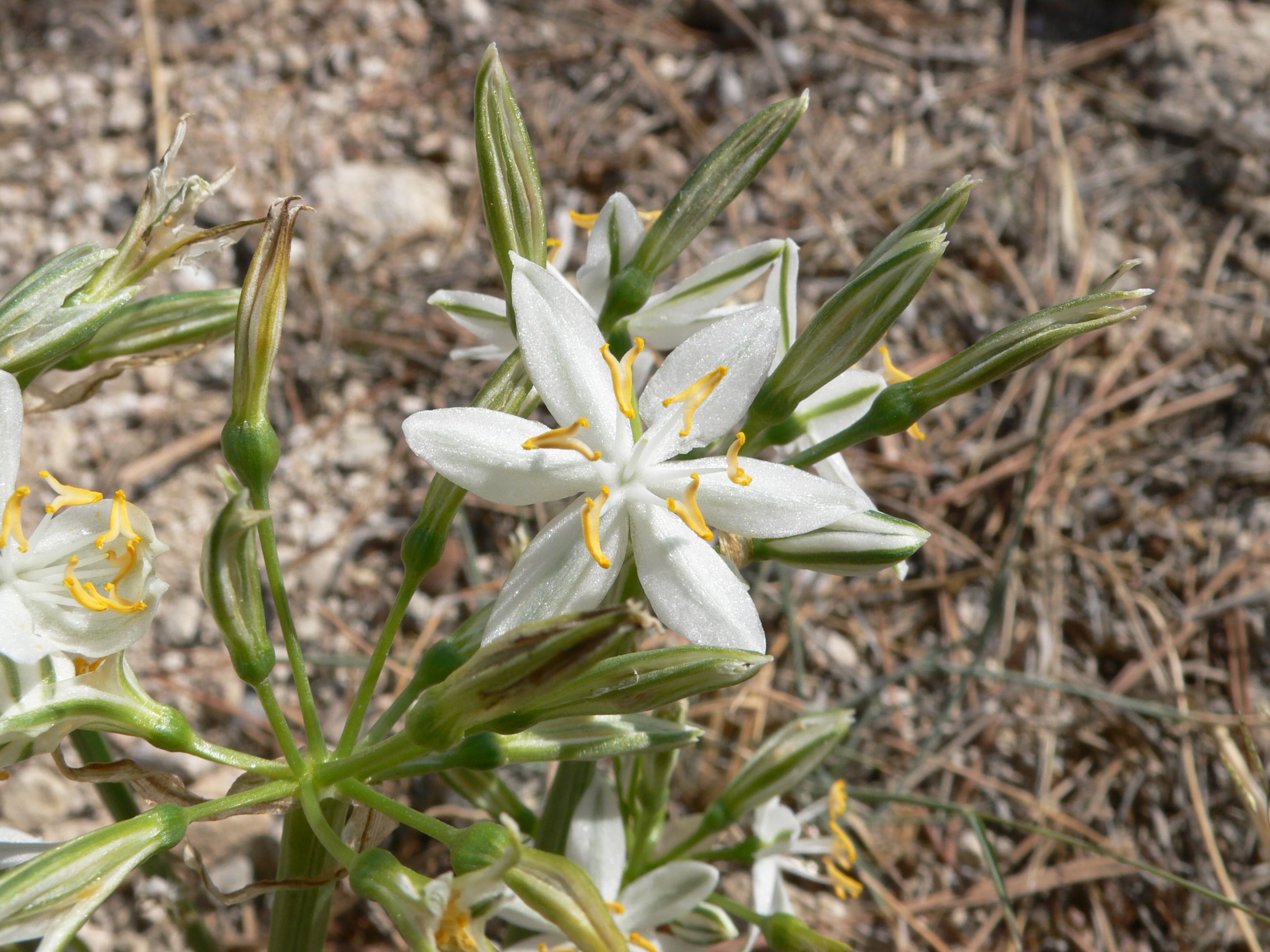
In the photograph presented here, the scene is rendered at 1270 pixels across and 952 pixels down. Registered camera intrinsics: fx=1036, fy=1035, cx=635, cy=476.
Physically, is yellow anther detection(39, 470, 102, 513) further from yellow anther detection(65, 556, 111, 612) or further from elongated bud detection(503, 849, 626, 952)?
elongated bud detection(503, 849, 626, 952)

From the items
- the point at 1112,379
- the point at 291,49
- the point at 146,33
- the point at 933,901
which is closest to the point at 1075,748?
the point at 933,901

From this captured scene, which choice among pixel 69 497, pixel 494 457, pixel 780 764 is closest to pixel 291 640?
pixel 69 497

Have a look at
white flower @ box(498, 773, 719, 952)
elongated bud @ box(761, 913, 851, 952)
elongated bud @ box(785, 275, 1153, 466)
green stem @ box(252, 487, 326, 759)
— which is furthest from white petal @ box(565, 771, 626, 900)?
elongated bud @ box(785, 275, 1153, 466)

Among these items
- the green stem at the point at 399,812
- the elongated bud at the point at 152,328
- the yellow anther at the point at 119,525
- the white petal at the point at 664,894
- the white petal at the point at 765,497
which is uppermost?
the elongated bud at the point at 152,328

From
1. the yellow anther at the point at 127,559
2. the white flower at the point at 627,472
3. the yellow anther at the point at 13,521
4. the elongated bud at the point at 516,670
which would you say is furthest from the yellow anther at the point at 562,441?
the yellow anther at the point at 13,521

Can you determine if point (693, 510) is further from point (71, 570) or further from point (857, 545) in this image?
point (71, 570)

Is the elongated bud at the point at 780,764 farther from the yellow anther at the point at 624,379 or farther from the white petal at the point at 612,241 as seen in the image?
the white petal at the point at 612,241
